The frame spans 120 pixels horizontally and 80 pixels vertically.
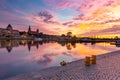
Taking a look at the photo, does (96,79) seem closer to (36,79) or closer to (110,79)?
(110,79)

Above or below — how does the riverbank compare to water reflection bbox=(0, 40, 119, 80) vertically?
above

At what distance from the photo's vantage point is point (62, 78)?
613 inches

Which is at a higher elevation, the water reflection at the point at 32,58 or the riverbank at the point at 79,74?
the riverbank at the point at 79,74

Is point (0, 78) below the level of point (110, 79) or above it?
below

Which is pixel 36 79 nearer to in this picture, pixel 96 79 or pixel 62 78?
pixel 62 78

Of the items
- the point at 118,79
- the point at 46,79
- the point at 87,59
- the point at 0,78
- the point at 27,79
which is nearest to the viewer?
the point at 118,79

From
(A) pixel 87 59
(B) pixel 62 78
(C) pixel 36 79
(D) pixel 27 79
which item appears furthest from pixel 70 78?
(A) pixel 87 59

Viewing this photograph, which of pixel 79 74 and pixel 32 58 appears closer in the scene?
pixel 79 74

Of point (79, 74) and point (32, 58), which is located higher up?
point (79, 74)

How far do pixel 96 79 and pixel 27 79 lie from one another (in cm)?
631

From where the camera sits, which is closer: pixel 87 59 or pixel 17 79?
pixel 17 79

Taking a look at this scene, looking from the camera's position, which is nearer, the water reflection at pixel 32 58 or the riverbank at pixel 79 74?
the riverbank at pixel 79 74

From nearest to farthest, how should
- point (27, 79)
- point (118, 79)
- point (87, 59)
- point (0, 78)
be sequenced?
point (118, 79) → point (27, 79) → point (0, 78) → point (87, 59)

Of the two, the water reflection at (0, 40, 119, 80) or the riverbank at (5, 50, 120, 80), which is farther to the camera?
the water reflection at (0, 40, 119, 80)
